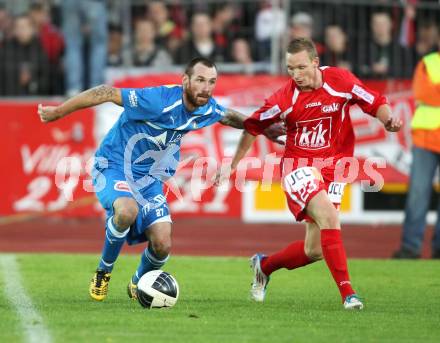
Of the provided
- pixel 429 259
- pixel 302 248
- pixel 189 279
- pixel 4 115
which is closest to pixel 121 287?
pixel 189 279

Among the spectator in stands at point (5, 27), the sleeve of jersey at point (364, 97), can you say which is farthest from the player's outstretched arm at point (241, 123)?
the spectator in stands at point (5, 27)

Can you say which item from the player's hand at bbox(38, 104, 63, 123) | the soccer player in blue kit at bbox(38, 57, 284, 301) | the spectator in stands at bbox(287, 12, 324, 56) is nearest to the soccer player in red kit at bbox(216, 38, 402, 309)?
the soccer player in blue kit at bbox(38, 57, 284, 301)

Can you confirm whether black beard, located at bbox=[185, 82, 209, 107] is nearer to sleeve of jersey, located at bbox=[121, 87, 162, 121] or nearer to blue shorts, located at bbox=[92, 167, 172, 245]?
sleeve of jersey, located at bbox=[121, 87, 162, 121]

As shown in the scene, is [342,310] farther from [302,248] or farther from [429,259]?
[429,259]

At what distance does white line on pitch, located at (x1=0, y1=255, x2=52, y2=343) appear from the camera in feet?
23.8

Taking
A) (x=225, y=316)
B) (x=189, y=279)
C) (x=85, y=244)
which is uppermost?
(x=225, y=316)

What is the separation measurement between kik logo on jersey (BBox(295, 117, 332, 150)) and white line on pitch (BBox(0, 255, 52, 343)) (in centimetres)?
257

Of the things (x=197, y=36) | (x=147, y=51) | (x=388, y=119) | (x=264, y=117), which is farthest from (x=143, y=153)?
(x=147, y=51)

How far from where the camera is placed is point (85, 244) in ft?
51.4

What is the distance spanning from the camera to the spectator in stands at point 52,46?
18641mm

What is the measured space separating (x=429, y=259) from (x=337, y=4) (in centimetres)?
572

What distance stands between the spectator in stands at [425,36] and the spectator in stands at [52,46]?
19.1 ft

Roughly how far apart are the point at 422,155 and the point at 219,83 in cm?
461

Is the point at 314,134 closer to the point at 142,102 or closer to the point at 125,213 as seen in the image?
the point at 142,102
